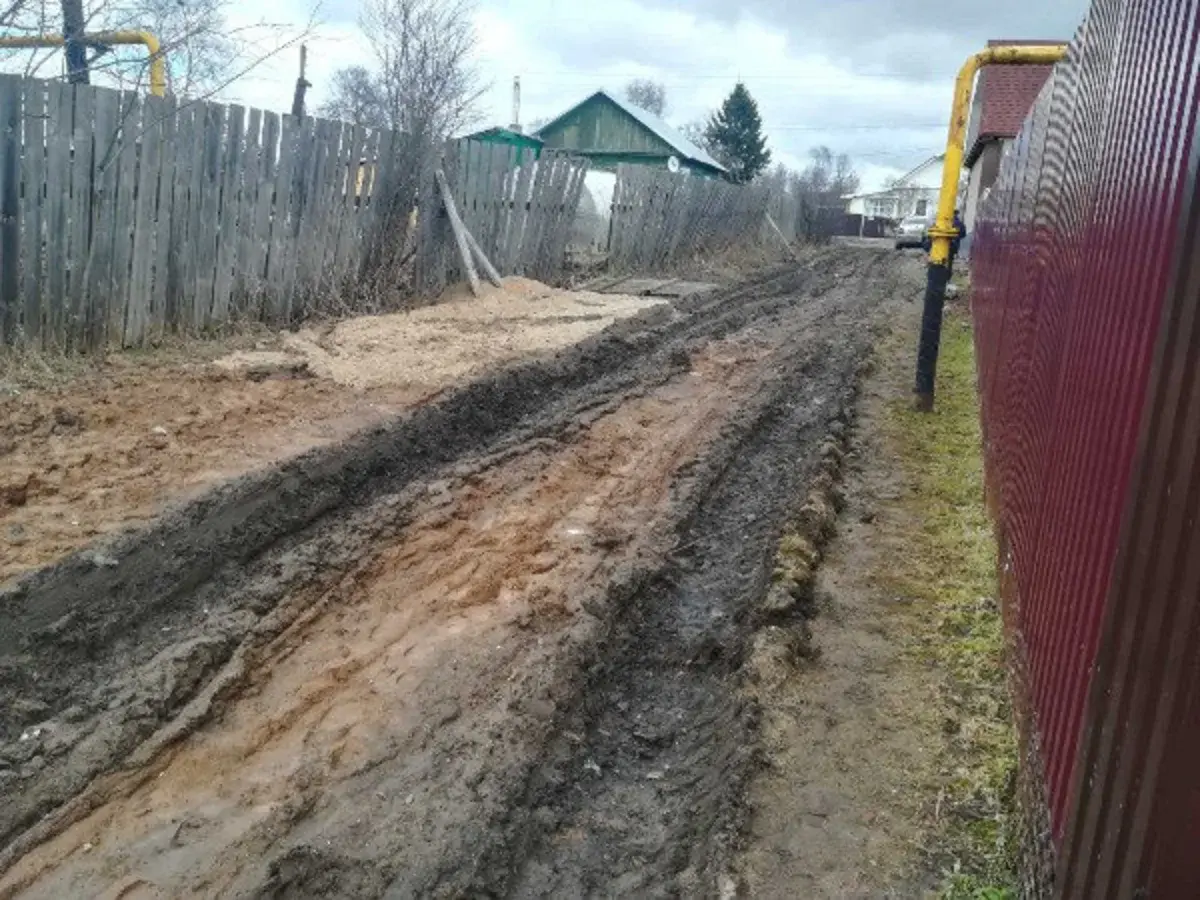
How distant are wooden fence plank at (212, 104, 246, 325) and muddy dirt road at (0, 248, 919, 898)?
393cm

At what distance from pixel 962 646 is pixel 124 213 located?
752 cm

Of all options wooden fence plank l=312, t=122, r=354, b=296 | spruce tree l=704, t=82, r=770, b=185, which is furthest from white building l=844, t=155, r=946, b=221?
wooden fence plank l=312, t=122, r=354, b=296

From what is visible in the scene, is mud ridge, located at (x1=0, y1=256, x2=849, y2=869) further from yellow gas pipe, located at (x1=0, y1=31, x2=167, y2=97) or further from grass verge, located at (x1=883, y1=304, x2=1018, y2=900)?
yellow gas pipe, located at (x1=0, y1=31, x2=167, y2=97)

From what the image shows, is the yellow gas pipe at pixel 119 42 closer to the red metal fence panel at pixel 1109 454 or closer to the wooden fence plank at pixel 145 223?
the wooden fence plank at pixel 145 223

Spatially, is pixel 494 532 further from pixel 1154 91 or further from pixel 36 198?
pixel 36 198

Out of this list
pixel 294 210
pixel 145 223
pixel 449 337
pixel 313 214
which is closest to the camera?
pixel 145 223

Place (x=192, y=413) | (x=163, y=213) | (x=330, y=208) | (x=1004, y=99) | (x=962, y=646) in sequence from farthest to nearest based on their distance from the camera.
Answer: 1. (x=1004, y=99)
2. (x=330, y=208)
3. (x=163, y=213)
4. (x=192, y=413)
5. (x=962, y=646)

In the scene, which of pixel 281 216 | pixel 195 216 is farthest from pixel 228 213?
pixel 281 216

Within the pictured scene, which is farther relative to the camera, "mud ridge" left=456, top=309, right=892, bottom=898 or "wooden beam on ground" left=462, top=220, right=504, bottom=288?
"wooden beam on ground" left=462, top=220, right=504, bottom=288

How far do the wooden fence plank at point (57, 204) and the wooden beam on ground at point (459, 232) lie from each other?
551 centimetres

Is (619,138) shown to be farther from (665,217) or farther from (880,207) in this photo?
(880,207)

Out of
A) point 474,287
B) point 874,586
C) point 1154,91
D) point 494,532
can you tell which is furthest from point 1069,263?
point 474,287

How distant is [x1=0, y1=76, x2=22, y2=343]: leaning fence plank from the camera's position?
737cm

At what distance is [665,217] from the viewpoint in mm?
21219
